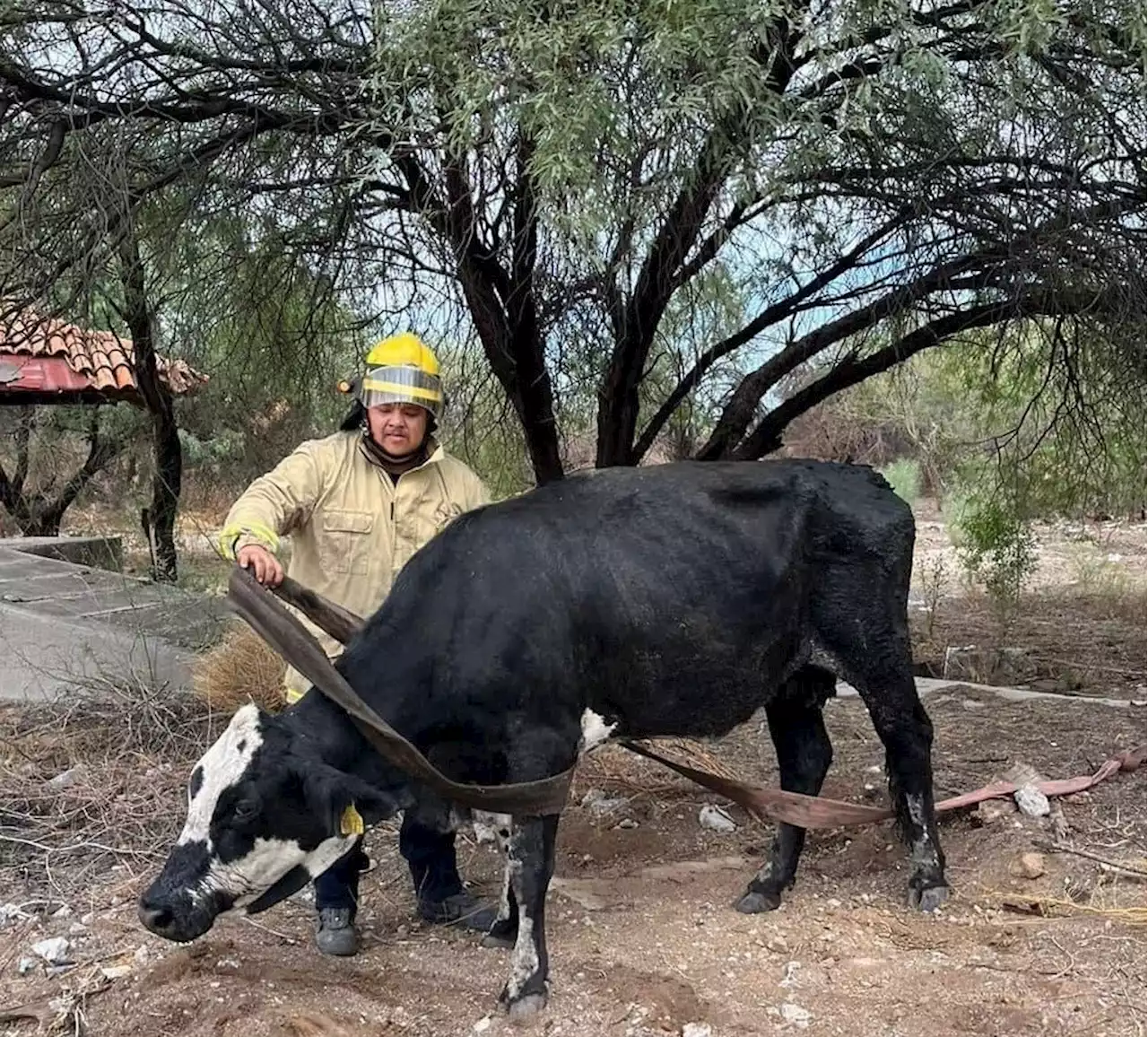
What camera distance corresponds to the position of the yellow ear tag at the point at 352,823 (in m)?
3.56

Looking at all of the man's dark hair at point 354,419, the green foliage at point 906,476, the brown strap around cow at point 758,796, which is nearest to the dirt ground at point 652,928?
the brown strap around cow at point 758,796

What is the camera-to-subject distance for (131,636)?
7535mm

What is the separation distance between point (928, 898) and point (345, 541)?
2.40 metres

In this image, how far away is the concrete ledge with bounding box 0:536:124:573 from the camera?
35.9 ft

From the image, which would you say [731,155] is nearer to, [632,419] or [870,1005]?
[870,1005]

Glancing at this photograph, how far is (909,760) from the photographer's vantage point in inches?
182

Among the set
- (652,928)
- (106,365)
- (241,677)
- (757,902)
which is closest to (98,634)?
(241,677)

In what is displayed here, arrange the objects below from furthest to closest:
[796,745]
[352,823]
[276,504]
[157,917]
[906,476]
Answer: [906,476]
[796,745]
[276,504]
[352,823]
[157,917]

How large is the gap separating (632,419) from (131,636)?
332cm

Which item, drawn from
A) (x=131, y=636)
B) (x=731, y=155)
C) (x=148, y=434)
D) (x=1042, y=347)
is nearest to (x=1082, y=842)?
(x=731, y=155)

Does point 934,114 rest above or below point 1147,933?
above

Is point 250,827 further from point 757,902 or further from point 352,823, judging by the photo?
point 757,902

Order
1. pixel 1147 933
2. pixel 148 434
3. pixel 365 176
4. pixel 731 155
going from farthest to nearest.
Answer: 1. pixel 148 434
2. pixel 365 176
3. pixel 731 155
4. pixel 1147 933

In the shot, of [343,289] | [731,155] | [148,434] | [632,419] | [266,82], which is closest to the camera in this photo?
[731,155]
